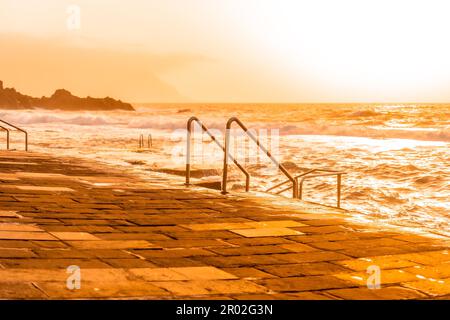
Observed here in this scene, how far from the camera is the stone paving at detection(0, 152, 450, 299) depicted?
3.88 meters

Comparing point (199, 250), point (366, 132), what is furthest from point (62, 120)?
point (199, 250)

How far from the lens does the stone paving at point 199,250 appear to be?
388 centimetres

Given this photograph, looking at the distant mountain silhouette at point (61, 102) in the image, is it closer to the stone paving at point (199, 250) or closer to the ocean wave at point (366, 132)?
the ocean wave at point (366, 132)


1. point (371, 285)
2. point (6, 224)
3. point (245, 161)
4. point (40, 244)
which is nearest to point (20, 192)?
point (6, 224)

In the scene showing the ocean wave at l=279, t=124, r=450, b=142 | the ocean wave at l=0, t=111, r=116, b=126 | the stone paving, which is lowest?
the ocean wave at l=0, t=111, r=116, b=126

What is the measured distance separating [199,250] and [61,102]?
137m

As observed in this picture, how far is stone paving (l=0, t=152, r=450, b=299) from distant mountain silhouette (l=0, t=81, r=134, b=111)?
116366 mm

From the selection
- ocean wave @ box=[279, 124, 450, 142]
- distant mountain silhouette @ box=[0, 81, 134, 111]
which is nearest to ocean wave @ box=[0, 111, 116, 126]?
ocean wave @ box=[279, 124, 450, 142]

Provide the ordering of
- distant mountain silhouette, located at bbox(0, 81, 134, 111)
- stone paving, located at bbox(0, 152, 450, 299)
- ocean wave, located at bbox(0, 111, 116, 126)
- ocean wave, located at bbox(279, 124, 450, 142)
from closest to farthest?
stone paving, located at bbox(0, 152, 450, 299) → ocean wave, located at bbox(279, 124, 450, 142) → ocean wave, located at bbox(0, 111, 116, 126) → distant mountain silhouette, located at bbox(0, 81, 134, 111)

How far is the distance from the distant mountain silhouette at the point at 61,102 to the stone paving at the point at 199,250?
116 meters

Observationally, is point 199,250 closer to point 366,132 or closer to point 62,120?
point 366,132

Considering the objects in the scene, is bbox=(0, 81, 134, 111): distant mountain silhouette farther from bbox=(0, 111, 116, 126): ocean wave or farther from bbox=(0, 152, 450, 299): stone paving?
bbox=(0, 152, 450, 299): stone paving

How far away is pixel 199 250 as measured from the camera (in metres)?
5.04
